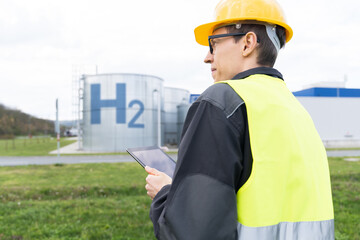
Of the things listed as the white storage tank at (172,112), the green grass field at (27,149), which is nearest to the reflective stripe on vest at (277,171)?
the green grass field at (27,149)

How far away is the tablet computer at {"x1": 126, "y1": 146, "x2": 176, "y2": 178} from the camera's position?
1625 mm

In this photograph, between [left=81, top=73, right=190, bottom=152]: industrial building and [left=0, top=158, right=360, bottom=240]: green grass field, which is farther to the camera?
[left=81, top=73, right=190, bottom=152]: industrial building

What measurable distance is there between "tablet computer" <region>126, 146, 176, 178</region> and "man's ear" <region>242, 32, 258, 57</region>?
0.75 meters

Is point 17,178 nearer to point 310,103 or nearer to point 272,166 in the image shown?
point 272,166

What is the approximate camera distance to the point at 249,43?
4.26 ft

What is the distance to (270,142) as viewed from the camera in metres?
1.08

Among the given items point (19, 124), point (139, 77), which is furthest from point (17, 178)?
point (19, 124)

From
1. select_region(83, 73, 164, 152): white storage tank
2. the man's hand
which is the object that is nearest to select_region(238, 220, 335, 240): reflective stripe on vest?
the man's hand

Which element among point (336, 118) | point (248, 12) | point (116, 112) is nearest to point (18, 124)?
point (116, 112)

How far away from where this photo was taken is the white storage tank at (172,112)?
95.9 feet

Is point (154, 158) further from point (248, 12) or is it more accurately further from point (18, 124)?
point (18, 124)

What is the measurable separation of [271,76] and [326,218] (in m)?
0.62

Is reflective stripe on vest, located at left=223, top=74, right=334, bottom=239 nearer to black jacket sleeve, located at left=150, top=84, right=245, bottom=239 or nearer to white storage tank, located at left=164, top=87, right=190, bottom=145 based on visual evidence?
black jacket sleeve, located at left=150, top=84, right=245, bottom=239

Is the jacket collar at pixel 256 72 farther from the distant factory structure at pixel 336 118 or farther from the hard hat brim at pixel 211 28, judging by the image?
the distant factory structure at pixel 336 118
